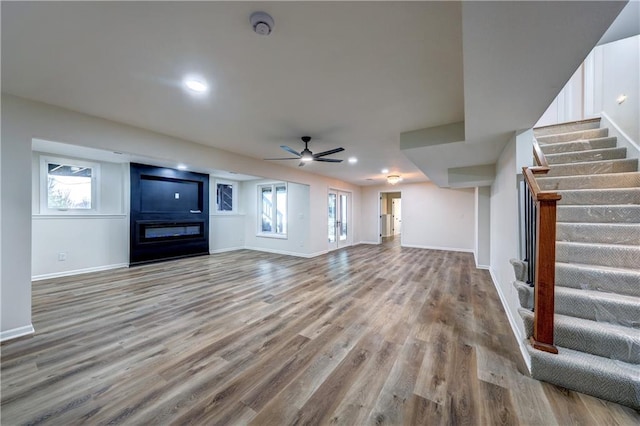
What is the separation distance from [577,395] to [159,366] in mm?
3135

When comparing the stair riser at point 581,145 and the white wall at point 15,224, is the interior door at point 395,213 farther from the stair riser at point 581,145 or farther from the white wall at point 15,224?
the white wall at point 15,224

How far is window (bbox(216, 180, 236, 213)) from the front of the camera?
303 inches

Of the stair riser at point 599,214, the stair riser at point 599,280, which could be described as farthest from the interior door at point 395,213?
the stair riser at point 599,280

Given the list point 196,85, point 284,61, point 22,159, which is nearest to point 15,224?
point 22,159

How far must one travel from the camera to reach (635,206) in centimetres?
232

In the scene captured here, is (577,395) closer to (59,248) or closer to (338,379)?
(338,379)

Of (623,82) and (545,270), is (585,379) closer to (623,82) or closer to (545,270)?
(545,270)

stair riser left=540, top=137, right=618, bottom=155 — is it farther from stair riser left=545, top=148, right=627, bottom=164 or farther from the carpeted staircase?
stair riser left=545, top=148, right=627, bottom=164

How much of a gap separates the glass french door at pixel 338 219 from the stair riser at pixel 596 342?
613 centimetres

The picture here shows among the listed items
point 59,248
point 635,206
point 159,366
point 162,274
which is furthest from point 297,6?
point 59,248

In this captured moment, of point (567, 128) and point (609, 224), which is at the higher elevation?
point (567, 128)

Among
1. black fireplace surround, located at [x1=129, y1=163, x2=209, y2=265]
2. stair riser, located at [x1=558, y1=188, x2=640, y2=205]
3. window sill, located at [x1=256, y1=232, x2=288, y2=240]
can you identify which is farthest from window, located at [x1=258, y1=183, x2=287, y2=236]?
stair riser, located at [x1=558, y1=188, x2=640, y2=205]

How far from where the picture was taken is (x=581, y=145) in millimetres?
3326

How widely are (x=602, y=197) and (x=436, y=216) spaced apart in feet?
18.7
